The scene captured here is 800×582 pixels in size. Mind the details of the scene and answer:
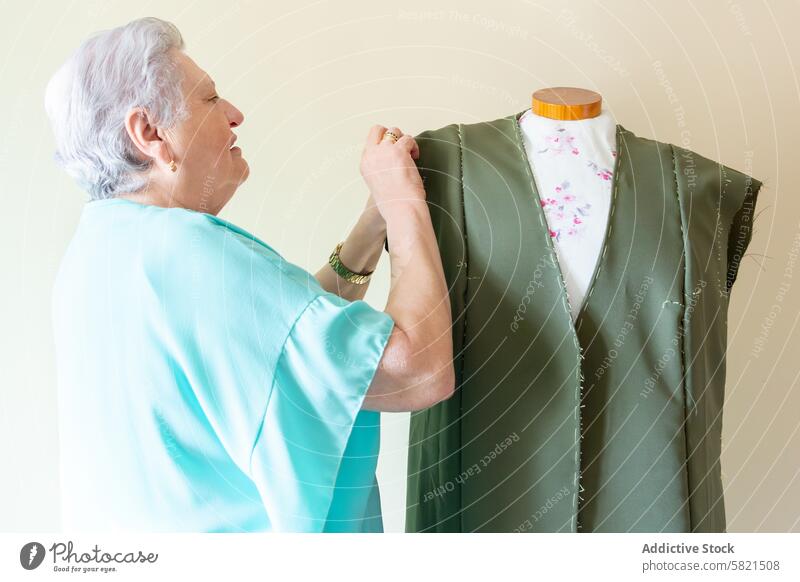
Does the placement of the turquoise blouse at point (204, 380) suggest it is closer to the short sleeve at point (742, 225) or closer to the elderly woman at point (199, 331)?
the elderly woman at point (199, 331)

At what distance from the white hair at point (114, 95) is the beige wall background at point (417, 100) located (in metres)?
0.41

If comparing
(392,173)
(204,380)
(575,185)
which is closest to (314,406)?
(204,380)

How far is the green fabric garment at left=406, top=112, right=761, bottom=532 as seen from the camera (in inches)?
45.5

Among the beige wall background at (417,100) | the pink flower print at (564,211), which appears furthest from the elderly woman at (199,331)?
the beige wall background at (417,100)

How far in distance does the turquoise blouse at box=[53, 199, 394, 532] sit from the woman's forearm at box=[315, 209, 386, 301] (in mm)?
197

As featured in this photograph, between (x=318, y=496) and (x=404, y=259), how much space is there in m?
0.28

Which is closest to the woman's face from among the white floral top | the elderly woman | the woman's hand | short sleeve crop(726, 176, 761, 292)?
the elderly woman

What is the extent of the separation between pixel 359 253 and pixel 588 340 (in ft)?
1.12

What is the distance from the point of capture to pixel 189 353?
1089mm

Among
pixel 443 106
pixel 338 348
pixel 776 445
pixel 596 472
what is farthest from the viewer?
pixel 776 445

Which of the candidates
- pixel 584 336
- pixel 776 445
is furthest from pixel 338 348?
pixel 776 445

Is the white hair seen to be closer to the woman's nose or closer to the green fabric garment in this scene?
the woman's nose

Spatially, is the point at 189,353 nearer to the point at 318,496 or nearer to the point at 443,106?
the point at 318,496

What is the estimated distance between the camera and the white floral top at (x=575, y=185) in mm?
1158
